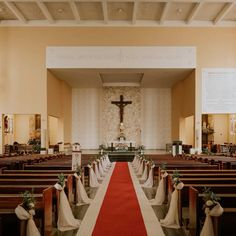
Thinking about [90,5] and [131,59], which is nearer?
[90,5]

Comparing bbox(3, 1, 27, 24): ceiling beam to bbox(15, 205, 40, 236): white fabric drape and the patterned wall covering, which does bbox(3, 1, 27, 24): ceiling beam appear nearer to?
the patterned wall covering

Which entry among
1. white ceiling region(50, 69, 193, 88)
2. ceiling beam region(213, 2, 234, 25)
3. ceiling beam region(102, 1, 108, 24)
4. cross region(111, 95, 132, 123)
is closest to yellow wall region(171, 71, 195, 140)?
white ceiling region(50, 69, 193, 88)

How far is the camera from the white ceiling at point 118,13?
14961mm

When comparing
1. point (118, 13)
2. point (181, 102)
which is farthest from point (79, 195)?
point (181, 102)

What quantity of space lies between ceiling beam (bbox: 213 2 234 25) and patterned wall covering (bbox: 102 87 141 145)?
26.1ft

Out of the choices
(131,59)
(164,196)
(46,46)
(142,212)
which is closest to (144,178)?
(164,196)

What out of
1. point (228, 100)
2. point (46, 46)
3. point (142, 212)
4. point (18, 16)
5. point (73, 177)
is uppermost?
point (18, 16)

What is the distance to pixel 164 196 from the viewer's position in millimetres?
6504

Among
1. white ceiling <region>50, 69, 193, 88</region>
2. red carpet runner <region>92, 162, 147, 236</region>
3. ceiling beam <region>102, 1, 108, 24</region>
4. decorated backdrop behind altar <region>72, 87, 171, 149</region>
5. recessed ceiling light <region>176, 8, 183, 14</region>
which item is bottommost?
red carpet runner <region>92, 162, 147, 236</region>

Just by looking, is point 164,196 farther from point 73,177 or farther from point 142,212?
point 73,177

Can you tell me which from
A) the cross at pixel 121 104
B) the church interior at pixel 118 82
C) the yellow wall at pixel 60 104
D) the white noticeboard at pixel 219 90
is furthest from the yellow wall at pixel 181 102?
the yellow wall at pixel 60 104

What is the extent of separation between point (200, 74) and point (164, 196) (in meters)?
11.5

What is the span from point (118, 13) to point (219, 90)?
6.12 m

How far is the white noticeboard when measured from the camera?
55.4 ft
